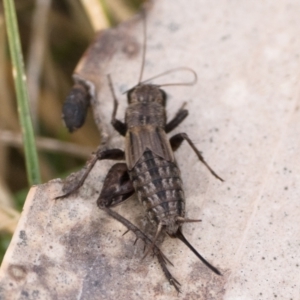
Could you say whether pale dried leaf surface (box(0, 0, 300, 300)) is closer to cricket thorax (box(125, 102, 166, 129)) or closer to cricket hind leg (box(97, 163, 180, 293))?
cricket hind leg (box(97, 163, 180, 293))

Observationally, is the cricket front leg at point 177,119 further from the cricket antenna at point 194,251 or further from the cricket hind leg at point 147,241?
the cricket antenna at point 194,251

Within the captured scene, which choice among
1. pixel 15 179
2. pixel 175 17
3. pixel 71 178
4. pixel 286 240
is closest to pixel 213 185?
pixel 286 240

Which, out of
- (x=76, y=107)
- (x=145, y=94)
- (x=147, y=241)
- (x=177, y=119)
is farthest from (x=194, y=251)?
(x=76, y=107)

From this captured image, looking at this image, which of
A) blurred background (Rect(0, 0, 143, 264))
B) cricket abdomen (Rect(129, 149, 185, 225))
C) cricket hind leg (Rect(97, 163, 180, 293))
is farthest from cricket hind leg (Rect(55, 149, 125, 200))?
blurred background (Rect(0, 0, 143, 264))

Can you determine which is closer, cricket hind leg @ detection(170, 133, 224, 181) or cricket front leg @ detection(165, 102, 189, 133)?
cricket hind leg @ detection(170, 133, 224, 181)

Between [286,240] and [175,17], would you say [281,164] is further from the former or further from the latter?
[175,17]

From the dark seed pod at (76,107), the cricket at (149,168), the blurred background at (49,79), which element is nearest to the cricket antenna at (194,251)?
the cricket at (149,168)
